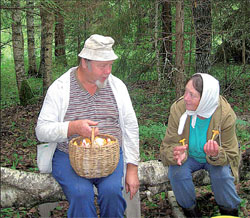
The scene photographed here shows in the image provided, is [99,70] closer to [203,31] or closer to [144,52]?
[203,31]

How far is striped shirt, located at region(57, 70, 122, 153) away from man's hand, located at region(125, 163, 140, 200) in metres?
0.31

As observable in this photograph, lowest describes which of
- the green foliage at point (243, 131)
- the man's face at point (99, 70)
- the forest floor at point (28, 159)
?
the forest floor at point (28, 159)

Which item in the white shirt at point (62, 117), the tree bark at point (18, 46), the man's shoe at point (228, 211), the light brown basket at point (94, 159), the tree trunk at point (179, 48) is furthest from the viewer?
the tree bark at point (18, 46)

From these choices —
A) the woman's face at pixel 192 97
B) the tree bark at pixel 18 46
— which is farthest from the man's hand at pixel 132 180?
the tree bark at pixel 18 46

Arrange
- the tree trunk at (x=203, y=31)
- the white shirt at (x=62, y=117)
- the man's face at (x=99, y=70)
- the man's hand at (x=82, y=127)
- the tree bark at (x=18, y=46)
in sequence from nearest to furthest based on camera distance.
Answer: the man's hand at (x=82, y=127) → the white shirt at (x=62, y=117) → the man's face at (x=99, y=70) → the tree trunk at (x=203, y=31) → the tree bark at (x=18, y=46)

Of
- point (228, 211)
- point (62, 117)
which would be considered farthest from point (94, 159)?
point (228, 211)

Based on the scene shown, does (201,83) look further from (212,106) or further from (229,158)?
(229,158)

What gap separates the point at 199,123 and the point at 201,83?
382 mm

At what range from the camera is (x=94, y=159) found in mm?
2307

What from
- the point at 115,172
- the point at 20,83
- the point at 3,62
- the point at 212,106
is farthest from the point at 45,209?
the point at 3,62

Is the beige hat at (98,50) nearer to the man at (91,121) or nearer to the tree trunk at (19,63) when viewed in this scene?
the man at (91,121)

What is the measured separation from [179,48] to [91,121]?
10.7 feet

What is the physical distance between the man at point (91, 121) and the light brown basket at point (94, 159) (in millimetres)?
147

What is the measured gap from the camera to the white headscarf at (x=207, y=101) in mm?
2711
